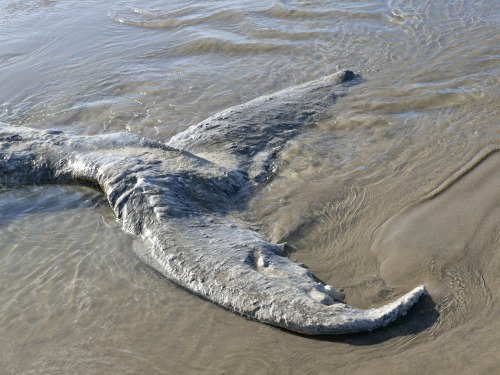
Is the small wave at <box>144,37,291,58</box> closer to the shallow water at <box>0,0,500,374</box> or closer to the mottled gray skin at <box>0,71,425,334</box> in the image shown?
the shallow water at <box>0,0,500,374</box>

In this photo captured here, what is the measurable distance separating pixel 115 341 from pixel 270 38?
6.65m

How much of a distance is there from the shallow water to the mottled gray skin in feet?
0.45

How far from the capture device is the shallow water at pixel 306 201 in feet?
12.6

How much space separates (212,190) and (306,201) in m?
0.90

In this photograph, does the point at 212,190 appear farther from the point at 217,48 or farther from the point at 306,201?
the point at 217,48

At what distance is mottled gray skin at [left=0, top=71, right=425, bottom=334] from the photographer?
3967mm

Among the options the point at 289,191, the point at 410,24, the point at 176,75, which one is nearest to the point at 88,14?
the point at 176,75

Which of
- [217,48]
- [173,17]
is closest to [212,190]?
[217,48]

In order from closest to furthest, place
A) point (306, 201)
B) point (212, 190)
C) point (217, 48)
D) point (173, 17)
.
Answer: point (306, 201), point (212, 190), point (217, 48), point (173, 17)

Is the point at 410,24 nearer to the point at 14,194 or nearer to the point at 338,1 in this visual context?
the point at 338,1

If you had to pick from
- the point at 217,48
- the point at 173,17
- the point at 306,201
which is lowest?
the point at 306,201

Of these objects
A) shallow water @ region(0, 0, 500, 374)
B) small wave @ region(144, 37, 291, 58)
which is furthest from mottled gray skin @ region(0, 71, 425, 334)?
small wave @ region(144, 37, 291, 58)

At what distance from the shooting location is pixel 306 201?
5309 mm

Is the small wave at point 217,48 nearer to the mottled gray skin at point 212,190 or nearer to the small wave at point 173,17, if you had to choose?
the small wave at point 173,17
